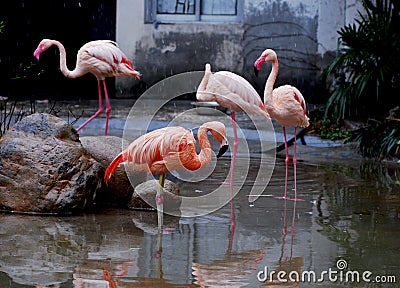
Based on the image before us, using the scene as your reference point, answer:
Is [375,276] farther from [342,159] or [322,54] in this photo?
[322,54]

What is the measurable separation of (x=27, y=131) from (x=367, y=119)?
6.25 metres

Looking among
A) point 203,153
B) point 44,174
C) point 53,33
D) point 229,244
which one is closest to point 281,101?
point 203,153

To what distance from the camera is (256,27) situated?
14648 millimetres

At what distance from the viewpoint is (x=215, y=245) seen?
18.2ft

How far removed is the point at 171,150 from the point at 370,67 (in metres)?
6.00

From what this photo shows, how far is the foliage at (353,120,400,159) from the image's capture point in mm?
9742

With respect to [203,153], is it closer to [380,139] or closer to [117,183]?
[117,183]

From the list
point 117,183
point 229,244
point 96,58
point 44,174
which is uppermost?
point 96,58

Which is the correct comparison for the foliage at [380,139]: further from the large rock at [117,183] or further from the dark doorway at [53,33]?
the dark doorway at [53,33]

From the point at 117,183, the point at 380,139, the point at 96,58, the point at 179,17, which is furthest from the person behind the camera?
the point at 179,17

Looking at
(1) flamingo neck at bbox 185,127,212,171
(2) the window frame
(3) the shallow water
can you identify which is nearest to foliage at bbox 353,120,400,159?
(3) the shallow water

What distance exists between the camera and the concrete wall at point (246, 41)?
47.4ft

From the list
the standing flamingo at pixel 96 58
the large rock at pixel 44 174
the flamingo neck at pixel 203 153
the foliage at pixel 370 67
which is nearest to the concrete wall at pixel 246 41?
the foliage at pixel 370 67

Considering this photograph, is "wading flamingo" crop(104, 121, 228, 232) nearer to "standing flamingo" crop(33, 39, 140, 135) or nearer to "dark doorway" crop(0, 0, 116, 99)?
"standing flamingo" crop(33, 39, 140, 135)
